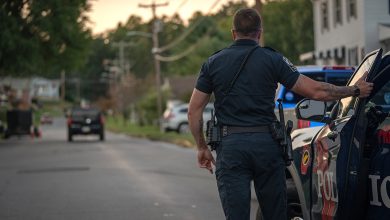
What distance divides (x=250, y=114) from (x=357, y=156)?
2.68 feet

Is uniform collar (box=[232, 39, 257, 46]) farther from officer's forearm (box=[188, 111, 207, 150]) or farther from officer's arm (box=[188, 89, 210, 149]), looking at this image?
officer's forearm (box=[188, 111, 207, 150])

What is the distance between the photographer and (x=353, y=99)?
5.36 m

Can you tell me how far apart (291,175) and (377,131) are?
171 centimetres

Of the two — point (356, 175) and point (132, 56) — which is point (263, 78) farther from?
point (132, 56)

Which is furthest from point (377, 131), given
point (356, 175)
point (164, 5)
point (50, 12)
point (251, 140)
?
point (164, 5)

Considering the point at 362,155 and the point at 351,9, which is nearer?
the point at 362,155

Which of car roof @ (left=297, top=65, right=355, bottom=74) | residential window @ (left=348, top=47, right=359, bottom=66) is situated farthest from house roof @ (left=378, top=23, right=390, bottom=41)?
car roof @ (left=297, top=65, right=355, bottom=74)

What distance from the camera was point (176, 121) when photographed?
44906 mm

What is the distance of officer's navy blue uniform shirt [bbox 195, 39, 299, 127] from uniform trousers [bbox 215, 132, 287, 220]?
0.38 feet

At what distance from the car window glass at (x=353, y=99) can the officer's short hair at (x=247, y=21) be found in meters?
0.71

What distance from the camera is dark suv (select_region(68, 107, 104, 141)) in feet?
129

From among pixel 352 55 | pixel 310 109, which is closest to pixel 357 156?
pixel 310 109

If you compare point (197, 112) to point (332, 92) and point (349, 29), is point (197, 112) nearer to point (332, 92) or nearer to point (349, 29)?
point (332, 92)

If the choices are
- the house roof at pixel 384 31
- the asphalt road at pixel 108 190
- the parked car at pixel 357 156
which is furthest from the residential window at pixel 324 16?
the parked car at pixel 357 156
